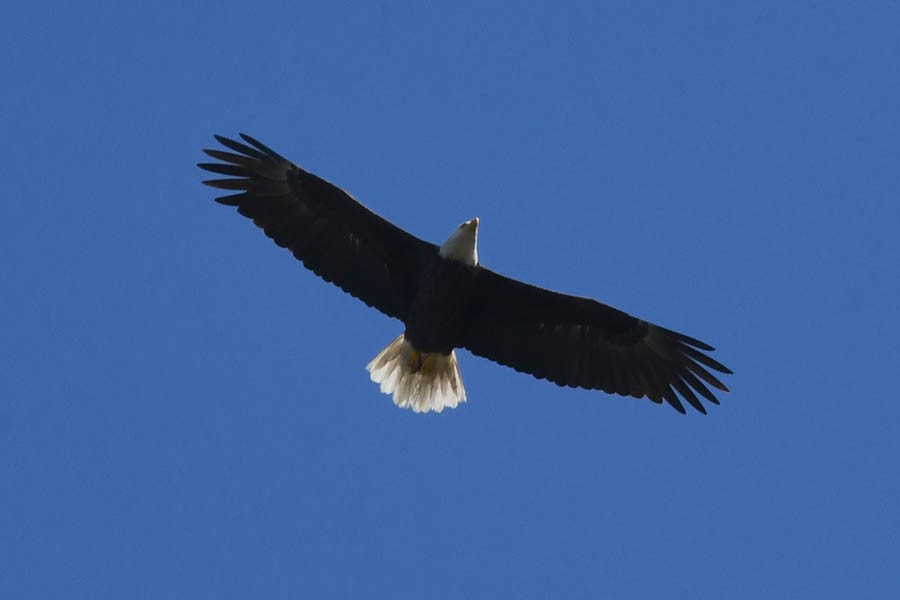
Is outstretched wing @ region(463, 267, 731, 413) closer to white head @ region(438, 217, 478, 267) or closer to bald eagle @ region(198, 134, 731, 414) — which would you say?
bald eagle @ region(198, 134, 731, 414)

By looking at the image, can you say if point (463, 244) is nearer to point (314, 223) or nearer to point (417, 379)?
point (314, 223)

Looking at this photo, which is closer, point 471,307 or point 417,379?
point 471,307

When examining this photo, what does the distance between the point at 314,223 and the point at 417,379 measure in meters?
1.58

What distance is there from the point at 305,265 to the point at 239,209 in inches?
26.1

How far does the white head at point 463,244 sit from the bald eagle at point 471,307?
35cm

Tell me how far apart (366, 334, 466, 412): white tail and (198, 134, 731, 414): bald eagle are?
1.08 ft

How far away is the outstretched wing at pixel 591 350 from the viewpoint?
866 cm

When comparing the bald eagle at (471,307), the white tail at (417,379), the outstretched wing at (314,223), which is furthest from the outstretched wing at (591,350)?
the outstretched wing at (314,223)

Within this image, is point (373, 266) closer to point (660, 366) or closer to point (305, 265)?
point (305, 265)

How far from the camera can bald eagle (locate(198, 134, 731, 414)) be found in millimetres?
8555

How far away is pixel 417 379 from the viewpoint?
921cm

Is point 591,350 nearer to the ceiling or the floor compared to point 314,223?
nearer to the floor

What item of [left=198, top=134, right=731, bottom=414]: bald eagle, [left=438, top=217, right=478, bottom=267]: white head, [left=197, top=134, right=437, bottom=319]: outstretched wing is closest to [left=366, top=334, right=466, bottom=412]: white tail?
[left=198, top=134, right=731, bottom=414]: bald eagle

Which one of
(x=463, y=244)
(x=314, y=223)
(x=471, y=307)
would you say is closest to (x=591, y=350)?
(x=471, y=307)
